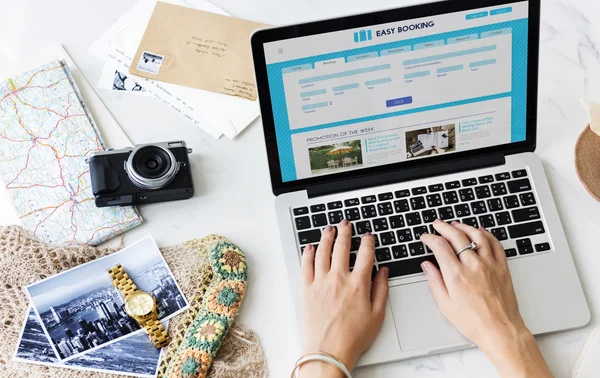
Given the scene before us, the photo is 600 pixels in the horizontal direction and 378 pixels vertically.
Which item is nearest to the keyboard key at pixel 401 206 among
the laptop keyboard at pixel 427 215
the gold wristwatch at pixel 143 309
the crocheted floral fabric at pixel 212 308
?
the laptop keyboard at pixel 427 215

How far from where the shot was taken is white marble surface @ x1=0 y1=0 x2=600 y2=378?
0.82 metres

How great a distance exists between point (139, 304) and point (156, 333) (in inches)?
1.8

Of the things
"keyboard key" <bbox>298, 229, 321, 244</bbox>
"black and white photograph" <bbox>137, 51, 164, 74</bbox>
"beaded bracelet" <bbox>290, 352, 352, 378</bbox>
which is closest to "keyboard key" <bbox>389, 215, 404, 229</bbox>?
"keyboard key" <bbox>298, 229, 321, 244</bbox>

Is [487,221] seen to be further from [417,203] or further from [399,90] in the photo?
[399,90]

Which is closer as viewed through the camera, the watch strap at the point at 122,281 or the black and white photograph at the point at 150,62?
the watch strap at the point at 122,281

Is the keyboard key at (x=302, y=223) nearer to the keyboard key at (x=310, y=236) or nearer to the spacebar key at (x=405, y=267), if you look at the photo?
the keyboard key at (x=310, y=236)

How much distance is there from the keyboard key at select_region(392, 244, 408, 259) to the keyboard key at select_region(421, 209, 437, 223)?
53 millimetres

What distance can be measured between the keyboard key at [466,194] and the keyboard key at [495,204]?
1.0 inches

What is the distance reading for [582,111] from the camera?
38.0 inches

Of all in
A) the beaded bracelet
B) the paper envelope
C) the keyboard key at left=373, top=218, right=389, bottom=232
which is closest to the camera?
the beaded bracelet

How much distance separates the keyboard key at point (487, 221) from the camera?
853 mm

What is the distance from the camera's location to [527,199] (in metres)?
0.87

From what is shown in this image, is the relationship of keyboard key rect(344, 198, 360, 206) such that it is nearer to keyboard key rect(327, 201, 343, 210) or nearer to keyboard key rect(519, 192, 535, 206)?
keyboard key rect(327, 201, 343, 210)

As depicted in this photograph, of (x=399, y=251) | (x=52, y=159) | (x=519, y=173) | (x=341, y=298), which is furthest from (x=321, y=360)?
(x=52, y=159)
